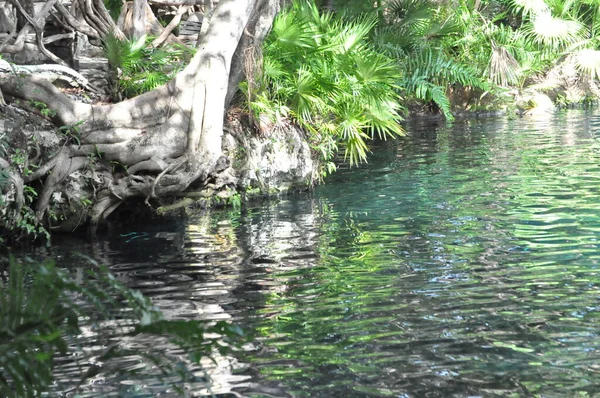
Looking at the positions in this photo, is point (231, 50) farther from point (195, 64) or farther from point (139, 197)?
point (139, 197)

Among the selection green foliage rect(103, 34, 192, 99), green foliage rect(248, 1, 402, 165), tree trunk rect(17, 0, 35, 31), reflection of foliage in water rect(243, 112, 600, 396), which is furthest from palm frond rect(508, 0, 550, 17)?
tree trunk rect(17, 0, 35, 31)

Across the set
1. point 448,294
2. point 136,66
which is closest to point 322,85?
point 136,66

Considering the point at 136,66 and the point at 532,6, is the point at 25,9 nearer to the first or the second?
the point at 136,66

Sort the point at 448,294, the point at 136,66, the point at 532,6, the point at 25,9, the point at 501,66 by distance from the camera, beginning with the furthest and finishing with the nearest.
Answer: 1. the point at 532,6
2. the point at 501,66
3. the point at 25,9
4. the point at 136,66
5. the point at 448,294

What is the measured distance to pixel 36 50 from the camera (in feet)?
36.6

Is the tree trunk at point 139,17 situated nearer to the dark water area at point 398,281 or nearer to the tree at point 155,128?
the tree at point 155,128

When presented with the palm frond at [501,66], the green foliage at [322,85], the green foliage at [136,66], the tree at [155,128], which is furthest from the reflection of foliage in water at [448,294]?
the palm frond at [501,66]

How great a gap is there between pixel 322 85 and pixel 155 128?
297 cm

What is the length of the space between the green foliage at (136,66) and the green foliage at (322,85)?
1175 mm

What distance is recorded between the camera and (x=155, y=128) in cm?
973

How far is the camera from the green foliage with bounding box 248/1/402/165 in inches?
449

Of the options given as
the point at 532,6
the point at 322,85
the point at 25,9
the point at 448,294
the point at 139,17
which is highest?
the point at 532,6

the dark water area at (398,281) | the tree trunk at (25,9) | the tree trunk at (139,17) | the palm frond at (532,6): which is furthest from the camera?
the palm frond at (532,6)

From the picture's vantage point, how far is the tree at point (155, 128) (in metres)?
8.99
